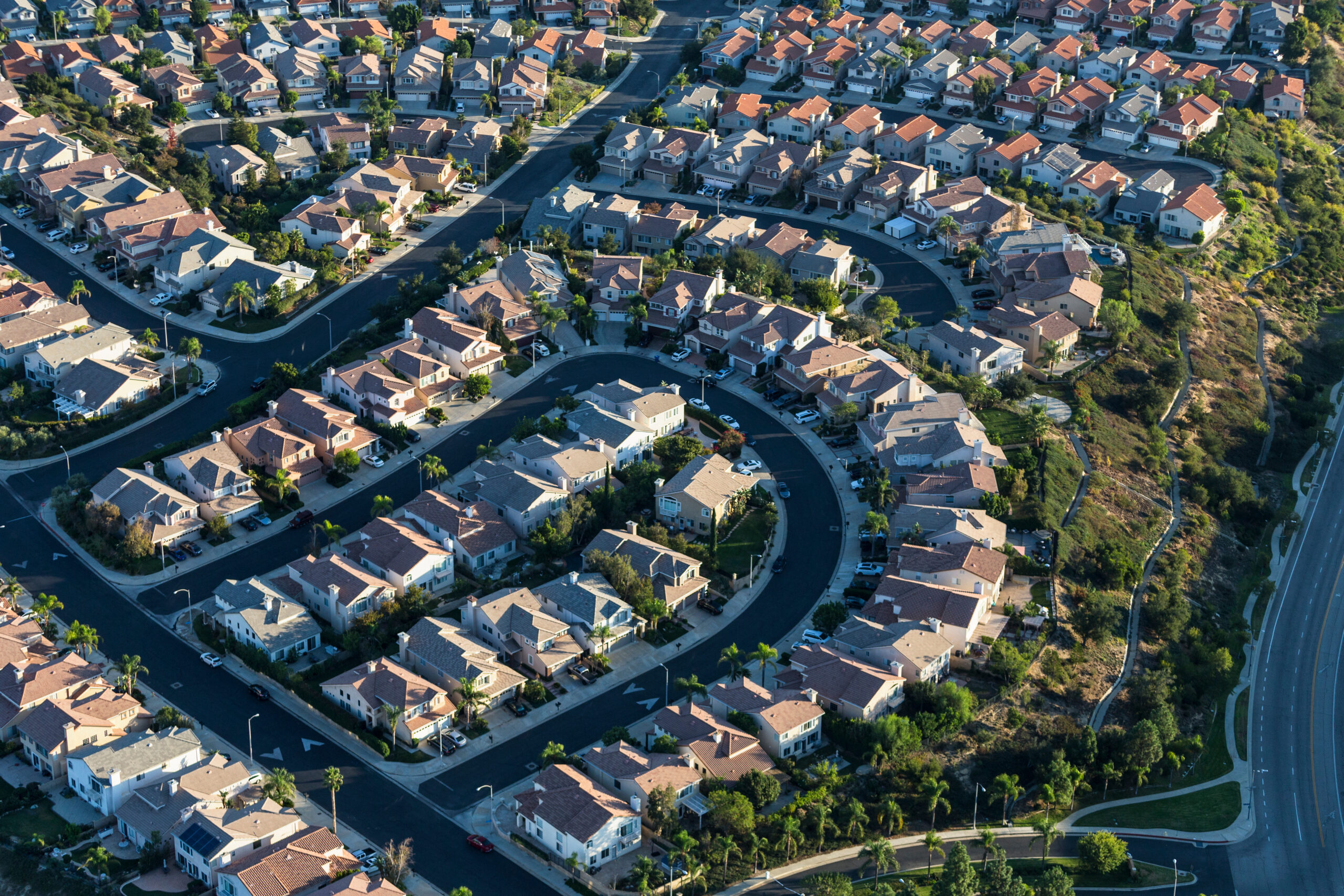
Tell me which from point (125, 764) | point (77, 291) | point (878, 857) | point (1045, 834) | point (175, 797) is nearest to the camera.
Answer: point (878, 857)

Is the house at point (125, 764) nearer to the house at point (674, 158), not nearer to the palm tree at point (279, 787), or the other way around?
the palm tree at point (279, 787)

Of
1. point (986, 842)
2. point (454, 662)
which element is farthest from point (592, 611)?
point (986, 842)

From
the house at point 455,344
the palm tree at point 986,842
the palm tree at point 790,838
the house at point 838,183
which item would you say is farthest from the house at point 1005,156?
the palm tree at point 790,838

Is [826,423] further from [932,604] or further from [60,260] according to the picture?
[60,260]

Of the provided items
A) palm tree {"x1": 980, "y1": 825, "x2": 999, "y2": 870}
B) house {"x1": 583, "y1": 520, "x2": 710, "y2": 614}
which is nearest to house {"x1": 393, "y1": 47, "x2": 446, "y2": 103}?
house {"x1": 583, "y1": 520, "x2": 710, "y2": 614}

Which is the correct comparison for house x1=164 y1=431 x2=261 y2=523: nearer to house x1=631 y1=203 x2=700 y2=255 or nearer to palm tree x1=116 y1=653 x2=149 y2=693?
palm tree x1=116 y1=653 x2=149 y2=693

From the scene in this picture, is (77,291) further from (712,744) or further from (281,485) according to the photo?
(712,744)
